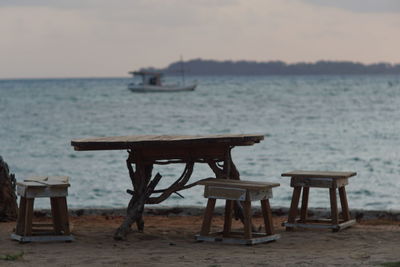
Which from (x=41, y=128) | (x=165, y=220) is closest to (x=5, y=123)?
(x=41, y=128)

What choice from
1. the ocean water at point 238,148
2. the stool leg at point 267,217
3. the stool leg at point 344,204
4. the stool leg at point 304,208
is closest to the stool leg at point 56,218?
the stool leg at point 267,217

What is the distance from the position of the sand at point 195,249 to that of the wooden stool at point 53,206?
14 centimetres

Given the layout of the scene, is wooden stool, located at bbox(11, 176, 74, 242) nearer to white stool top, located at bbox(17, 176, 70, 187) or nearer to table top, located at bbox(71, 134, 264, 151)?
white stool top, located at bbox(17, 176, 70, 187)

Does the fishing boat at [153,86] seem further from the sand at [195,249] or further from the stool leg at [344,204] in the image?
the sand at [195,249]

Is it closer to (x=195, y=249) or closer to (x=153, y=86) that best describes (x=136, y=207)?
(x=195, y=249)

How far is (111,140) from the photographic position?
318 inches

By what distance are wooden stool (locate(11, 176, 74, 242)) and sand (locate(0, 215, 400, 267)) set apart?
0.14 meters

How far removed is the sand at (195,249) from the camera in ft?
23.0

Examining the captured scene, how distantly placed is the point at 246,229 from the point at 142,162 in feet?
3.98

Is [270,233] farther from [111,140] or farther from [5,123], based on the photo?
[5,123]

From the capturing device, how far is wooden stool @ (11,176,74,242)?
805 cm

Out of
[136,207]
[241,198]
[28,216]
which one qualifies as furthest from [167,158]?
[28,216]

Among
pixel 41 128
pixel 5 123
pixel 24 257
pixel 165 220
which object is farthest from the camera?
pixel 5 123

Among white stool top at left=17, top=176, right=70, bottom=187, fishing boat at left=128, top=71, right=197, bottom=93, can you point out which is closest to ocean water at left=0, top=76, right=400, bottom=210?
white stool top at left=17, top=176, right=70, bottom=187
